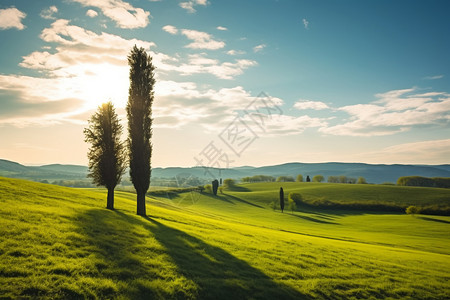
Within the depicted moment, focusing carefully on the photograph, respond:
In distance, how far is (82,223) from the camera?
16.9 m

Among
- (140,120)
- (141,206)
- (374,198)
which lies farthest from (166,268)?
(374,198)

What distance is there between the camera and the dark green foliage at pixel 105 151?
30.2m

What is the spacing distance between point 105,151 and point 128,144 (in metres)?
3.01

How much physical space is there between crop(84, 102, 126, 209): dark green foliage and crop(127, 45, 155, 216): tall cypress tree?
2037 millimetres

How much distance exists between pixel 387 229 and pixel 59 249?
71610mm

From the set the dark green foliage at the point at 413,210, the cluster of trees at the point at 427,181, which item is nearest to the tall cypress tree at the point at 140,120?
the dark green foliage at the point at 413,210

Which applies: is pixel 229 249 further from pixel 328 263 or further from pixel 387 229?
pixel 387 229

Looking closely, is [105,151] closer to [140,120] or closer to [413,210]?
[140,120]

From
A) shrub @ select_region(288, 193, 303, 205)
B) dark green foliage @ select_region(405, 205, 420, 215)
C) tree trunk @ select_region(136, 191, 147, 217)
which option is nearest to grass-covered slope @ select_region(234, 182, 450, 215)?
shrub @ select_region(288, 193, 303, 205)

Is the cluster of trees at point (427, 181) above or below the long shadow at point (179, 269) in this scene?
below

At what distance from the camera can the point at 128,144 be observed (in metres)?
30.3

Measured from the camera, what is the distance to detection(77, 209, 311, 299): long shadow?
34.6ft

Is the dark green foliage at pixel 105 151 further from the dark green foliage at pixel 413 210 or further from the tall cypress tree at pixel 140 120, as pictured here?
the dark green foliage at pixel 413 210

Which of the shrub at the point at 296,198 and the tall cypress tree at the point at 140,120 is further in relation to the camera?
the shrub at the point at 296,198
